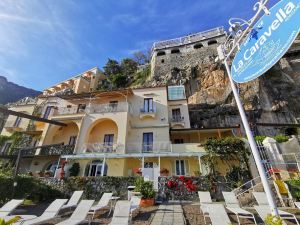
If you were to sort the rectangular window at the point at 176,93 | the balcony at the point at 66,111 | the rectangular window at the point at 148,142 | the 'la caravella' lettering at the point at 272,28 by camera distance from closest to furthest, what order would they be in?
Result: the 'la caravella' lettering at the point at 272,28 → the rectangular window at the point at 148,142 → the balcony at the point at 66,111 → the rectangular window at the point at 176,93

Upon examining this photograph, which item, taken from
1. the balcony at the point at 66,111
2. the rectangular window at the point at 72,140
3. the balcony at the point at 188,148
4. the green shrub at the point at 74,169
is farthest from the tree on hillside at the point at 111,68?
the balcony at the point at 188,148

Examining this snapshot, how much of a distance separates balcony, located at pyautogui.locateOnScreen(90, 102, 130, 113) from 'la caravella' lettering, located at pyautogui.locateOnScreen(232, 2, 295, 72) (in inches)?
706

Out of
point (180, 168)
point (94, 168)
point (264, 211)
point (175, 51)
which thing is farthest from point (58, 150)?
point (175, 51)

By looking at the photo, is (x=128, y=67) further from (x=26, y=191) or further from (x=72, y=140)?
(x=26, y=191)

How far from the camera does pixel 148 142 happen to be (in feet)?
68.1

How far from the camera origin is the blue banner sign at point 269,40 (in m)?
2.94

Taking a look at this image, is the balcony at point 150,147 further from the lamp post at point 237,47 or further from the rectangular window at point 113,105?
the lamp post at point 237,47

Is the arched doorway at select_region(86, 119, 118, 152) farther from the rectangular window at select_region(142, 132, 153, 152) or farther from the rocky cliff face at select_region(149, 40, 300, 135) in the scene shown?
the rocky cliff face at select_region(149, 40, 300, 135)

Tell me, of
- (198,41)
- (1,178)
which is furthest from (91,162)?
(198,41)

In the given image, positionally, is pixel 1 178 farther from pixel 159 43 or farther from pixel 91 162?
pixel 159 43

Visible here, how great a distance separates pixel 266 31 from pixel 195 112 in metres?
25.5

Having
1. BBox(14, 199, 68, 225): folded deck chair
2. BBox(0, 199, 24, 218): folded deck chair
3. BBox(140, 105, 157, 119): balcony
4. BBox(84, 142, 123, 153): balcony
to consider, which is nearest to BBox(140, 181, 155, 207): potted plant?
BBox(14, 199, 68, 225): folded deck chair

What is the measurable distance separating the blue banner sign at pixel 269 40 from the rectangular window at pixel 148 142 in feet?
53.1

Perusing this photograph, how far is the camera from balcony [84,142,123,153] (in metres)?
19.0
